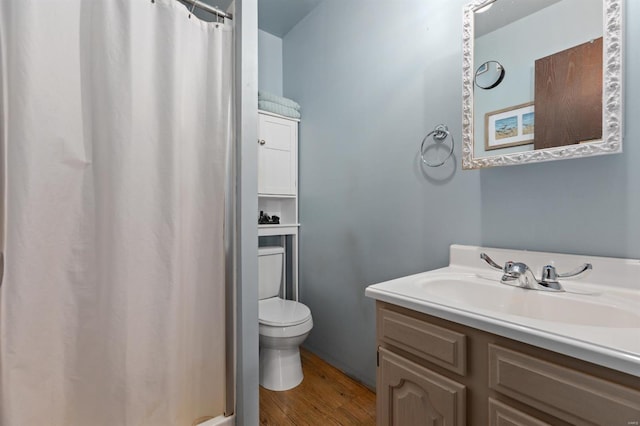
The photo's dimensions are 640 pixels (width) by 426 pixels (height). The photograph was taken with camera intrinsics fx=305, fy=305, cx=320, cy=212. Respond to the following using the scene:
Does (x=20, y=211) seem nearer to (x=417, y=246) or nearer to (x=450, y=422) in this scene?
(x=450, y=422)

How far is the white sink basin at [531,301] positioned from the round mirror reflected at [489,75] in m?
0.79

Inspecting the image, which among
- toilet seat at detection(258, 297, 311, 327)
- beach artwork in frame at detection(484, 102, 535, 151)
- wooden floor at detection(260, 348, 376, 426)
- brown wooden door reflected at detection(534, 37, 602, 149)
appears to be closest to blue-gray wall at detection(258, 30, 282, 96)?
toilet seat at detection(258, 297, 311, 327)

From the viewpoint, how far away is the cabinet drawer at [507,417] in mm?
718

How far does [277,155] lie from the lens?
228 centimetres

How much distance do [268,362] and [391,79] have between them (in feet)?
5.95

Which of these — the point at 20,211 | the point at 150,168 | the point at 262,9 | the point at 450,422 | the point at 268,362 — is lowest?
the point at 268,362

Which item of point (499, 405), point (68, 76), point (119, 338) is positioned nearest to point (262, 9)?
point (68, 76)

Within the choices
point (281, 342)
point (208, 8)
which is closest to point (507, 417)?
point (281, 342)

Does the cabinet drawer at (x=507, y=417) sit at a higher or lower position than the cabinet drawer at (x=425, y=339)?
lower

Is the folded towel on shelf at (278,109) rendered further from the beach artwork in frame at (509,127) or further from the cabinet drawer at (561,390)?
the cabinet drawer at (561,390)

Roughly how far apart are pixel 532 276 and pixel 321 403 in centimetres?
128

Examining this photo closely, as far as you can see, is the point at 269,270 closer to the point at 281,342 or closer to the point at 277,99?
the point at 281,342

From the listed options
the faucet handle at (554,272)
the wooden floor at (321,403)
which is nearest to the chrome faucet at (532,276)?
the faucet handle at (554,272)

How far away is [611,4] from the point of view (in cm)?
98
